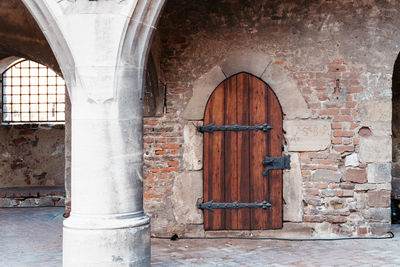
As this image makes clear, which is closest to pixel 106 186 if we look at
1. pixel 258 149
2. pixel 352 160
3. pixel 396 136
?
pixel 258 149

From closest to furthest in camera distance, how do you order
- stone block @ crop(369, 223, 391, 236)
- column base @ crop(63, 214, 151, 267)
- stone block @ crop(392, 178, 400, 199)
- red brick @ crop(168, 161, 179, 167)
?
1. column base @ crop(63, 214, 151, 267)
2. stone block @ crop(369, 223, 391, 236)
3. red brick @ crop(168, 161, 179, 167)
4. stone block @ crop(392, 178, 400, 199)

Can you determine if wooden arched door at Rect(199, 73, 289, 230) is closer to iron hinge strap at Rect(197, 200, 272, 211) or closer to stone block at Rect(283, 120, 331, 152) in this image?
iron hinge strap at Rect(197, 200, 272, 211)

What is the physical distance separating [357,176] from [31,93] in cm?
752

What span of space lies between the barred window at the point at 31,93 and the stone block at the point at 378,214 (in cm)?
711

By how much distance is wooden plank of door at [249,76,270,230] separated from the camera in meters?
7.16

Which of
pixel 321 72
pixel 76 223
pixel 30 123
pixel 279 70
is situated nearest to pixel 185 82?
pixel 279 70

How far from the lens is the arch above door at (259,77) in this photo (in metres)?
7.14

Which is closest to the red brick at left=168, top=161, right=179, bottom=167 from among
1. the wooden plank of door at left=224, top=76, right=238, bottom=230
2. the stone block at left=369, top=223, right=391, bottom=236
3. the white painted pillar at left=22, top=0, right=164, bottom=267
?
the wooden plank of door at left=224, top=76, right=238, bottom=230

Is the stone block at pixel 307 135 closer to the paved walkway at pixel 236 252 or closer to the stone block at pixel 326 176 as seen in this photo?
the stone block at pixel 326 176

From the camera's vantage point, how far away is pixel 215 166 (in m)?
7.21

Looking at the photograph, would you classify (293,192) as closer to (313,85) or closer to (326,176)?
(326,176)

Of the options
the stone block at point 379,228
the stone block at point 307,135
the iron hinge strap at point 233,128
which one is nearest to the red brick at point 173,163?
the iron hinge strap at point 233,128

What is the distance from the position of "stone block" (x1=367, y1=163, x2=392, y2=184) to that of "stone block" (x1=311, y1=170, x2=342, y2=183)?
36cm

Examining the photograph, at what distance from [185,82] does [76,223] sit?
277cm
